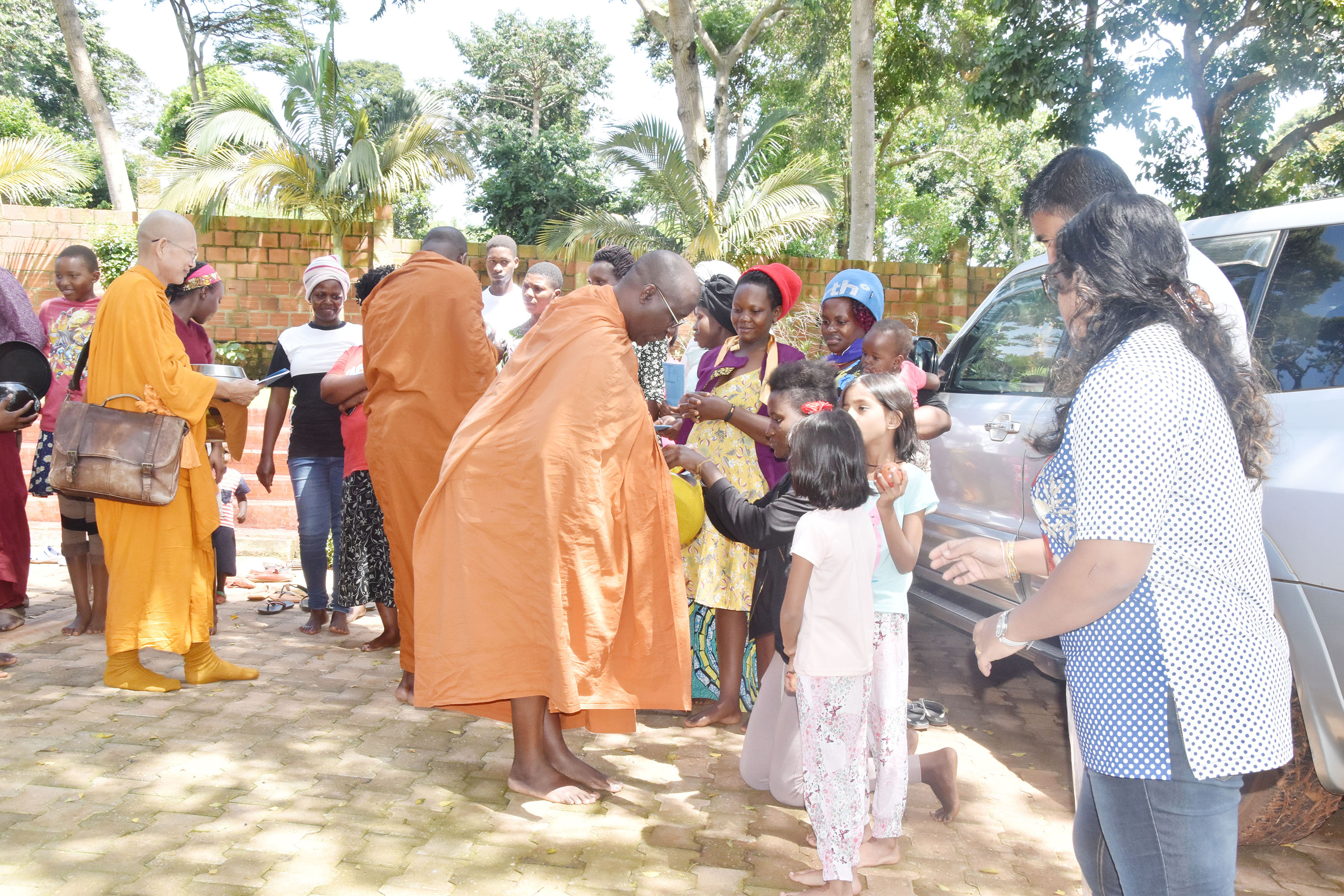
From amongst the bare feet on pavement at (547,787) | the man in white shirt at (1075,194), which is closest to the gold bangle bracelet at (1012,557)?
the man in white shirt at (1075,194)

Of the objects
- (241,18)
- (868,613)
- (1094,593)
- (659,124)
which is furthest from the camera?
(241,18)

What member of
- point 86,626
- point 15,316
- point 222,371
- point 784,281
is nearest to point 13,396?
point 15,316

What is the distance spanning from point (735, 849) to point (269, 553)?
6.18 m

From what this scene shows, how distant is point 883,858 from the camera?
3080 millimetres

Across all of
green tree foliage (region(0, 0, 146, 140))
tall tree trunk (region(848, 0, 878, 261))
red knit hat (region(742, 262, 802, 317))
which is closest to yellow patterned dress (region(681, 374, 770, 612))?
red knit hat (region(742, 262, 802, 317))

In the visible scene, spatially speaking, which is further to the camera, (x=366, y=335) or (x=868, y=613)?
(x=366, y=335)

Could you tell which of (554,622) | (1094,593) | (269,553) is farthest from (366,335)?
(269,553)

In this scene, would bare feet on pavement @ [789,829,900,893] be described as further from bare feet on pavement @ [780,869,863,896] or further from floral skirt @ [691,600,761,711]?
floral skirt @ [691,600,761,711]

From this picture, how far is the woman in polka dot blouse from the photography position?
1.64 meters

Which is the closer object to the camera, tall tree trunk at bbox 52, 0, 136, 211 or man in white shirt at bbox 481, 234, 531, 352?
man in white shirt at bbox 481, 234, 531, 352

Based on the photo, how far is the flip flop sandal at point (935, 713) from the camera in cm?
454

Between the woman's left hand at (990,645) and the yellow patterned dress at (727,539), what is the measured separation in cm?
A: 220

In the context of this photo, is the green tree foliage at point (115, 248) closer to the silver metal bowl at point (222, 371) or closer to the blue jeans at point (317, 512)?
the blue jeans at point (317, 512)

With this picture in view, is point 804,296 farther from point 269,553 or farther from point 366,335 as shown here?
point 366,335
